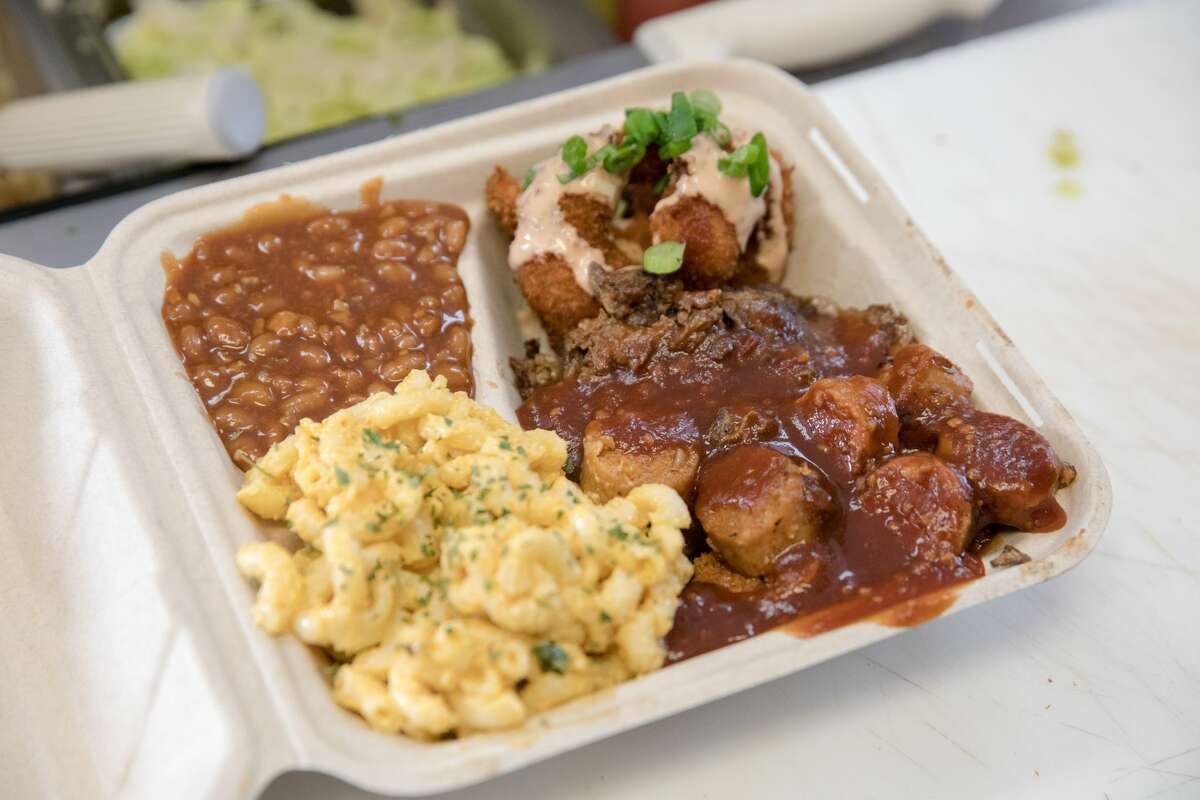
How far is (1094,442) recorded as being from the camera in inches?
122

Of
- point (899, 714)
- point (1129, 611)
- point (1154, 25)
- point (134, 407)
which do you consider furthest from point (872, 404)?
point (1154, 25)

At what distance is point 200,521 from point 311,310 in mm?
776

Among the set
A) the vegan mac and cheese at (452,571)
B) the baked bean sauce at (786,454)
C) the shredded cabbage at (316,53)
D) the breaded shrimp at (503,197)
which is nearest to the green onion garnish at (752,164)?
the baked bean sauce at (786,454)

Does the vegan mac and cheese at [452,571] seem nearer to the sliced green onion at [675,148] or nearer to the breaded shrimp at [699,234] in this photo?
the breaded shrimp at [699,234]

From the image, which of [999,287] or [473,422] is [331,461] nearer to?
[473,422]

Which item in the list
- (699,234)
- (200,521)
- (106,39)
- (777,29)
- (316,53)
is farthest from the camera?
(316,53)

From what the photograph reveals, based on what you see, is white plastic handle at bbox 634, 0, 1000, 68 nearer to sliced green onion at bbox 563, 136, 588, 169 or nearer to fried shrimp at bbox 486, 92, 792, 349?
fried shrimp at bbox 486, 92, 792, 349

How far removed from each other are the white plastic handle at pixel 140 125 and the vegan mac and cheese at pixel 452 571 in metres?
1.71

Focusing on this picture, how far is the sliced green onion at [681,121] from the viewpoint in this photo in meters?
2.92

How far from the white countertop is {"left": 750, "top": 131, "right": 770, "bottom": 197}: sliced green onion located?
1058mm

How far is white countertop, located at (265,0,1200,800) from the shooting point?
239cm

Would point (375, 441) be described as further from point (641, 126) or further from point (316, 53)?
point (316, 53)

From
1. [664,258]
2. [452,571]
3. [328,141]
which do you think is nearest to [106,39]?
[328,141]

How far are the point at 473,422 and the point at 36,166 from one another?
252 cm
